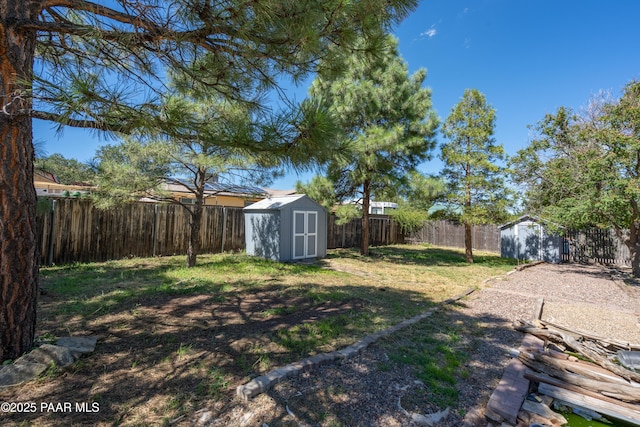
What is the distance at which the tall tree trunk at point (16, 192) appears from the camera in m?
2.12

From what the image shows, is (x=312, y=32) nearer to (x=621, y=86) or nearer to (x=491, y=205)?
(x=491, y=205)

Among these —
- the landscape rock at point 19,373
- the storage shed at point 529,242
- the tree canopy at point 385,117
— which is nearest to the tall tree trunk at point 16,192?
the landscape rock at point 19,373

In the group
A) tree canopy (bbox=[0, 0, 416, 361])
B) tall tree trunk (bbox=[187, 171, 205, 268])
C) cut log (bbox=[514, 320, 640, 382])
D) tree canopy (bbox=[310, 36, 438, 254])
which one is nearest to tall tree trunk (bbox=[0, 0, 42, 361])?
tree canopy (bbox=[0, 0, 416, 361])

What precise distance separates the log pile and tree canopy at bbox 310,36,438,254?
6542 mm

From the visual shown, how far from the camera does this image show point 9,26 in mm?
2119

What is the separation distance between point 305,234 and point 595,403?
25.7ft

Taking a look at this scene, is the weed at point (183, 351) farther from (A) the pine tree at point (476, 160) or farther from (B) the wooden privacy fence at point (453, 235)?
(B) the wooden privacy fence at point (453, 235)

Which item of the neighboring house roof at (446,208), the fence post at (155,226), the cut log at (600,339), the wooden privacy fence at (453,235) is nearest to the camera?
the cut log at (600,339)

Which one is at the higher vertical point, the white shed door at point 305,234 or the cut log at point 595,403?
the white shed door at point 305,234

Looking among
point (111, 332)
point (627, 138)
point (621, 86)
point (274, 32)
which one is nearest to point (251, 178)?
point (111, 332)

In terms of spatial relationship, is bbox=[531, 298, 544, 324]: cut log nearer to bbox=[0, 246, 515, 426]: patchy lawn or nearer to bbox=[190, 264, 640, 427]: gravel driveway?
bbox=[190, 264, 640, 427]: gravel driveway

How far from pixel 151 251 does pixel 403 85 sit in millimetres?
9372

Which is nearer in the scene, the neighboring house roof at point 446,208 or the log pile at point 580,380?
the log pile at point 580,380

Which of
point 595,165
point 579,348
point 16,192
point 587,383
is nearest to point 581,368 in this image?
point 587,383
